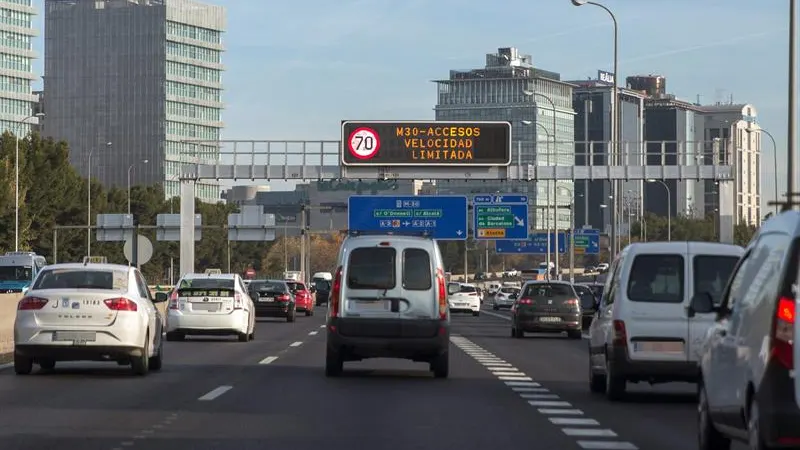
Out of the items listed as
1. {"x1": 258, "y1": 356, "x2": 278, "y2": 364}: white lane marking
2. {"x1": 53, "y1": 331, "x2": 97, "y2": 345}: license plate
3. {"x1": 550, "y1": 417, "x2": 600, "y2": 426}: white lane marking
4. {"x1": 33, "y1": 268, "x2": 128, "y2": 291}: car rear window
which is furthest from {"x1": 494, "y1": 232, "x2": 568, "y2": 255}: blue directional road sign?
{"x1": 550, "y1": 417, "x2": 600, "y2": 426}: white lane marking

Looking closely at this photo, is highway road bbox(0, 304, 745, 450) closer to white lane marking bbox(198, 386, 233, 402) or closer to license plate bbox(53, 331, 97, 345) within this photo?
white lane marking bbox(198, 386, 233, 402)

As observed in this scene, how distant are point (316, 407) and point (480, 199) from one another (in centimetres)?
6029

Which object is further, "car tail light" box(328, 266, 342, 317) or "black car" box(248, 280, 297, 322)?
"black car" box(248, 280, 297, 322)

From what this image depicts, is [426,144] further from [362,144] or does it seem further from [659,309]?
[659,309]

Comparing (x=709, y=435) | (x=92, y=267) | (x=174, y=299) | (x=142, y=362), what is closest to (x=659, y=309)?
(x=709, y=435)

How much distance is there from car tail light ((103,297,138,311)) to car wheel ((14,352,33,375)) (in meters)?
1.35

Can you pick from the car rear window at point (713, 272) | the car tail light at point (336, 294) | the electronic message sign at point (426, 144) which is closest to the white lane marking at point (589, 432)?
the car rear window at point (713, 272)

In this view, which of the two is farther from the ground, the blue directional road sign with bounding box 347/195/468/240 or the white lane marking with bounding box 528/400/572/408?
the blue directional road sign with bounding box 347/195/468/240

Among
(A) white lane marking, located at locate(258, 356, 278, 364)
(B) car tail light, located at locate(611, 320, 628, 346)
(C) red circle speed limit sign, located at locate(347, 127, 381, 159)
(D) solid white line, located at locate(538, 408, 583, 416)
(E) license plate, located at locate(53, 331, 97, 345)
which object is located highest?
(C) red circle speed limit sign, located at locate(347, 127, 381, 159)

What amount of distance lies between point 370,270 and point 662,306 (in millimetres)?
5537

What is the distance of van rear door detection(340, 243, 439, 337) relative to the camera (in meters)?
22.5

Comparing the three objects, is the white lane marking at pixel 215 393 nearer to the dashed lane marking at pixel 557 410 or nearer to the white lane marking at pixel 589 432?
the dashed lane marking at pixel 557 410

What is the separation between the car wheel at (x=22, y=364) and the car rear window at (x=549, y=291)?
836 inches


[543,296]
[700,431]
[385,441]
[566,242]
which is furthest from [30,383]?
[566,242]
